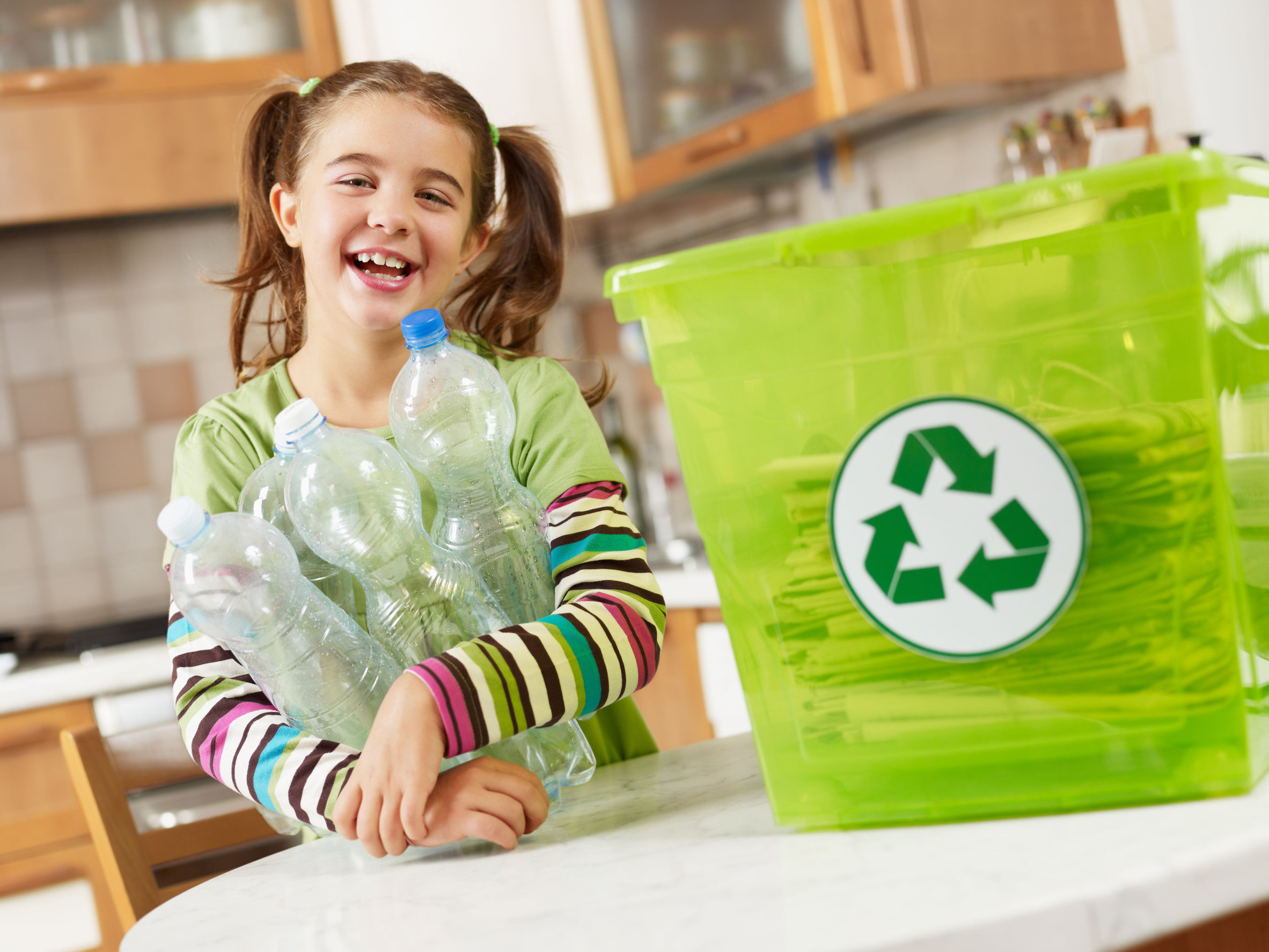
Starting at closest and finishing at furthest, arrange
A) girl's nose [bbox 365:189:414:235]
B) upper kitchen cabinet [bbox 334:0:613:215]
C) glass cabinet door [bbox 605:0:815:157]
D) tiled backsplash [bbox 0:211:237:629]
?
girl's nose [bbox 365:189:414:235] → glass cabinet door [bbox 605:0:815:157] → upper kitchen cabinet [bbox 334:0:613:215] → tiled backsplash [bbox 0:211:237:629]

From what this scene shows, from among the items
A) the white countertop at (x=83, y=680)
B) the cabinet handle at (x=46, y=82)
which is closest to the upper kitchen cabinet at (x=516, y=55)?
the cabinet handle at (x=46, y=82)

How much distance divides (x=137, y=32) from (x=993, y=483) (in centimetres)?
228

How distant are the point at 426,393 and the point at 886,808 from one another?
1.34ft

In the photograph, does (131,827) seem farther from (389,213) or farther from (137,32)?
(137,32)

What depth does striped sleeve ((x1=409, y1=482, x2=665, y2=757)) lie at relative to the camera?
649 mm

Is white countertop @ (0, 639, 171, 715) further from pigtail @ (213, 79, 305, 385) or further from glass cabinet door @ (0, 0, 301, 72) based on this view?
glass cabinet door @ (0, 0, 301, 72)

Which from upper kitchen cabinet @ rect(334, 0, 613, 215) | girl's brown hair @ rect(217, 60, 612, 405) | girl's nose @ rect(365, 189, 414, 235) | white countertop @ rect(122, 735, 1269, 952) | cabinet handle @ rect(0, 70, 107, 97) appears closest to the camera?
white countertop @ rect(122, 735, 1269, 952)

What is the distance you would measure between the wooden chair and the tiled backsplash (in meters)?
1.40

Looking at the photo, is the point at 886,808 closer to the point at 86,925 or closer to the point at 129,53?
the point at 86,925

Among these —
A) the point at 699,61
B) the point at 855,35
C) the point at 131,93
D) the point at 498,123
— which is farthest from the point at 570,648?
the point at 131,93

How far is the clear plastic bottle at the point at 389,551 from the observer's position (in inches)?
28.0

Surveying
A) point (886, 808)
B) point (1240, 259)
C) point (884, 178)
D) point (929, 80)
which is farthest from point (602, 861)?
point (884, 178)

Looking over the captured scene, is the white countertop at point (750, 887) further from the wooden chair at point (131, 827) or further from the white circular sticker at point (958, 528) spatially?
the wooden chair at point (131, 827)

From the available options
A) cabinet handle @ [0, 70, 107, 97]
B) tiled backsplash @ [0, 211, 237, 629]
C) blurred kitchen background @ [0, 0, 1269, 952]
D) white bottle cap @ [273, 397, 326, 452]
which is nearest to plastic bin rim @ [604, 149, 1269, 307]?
white bottle cap @ [273, 397, 326, 452]
